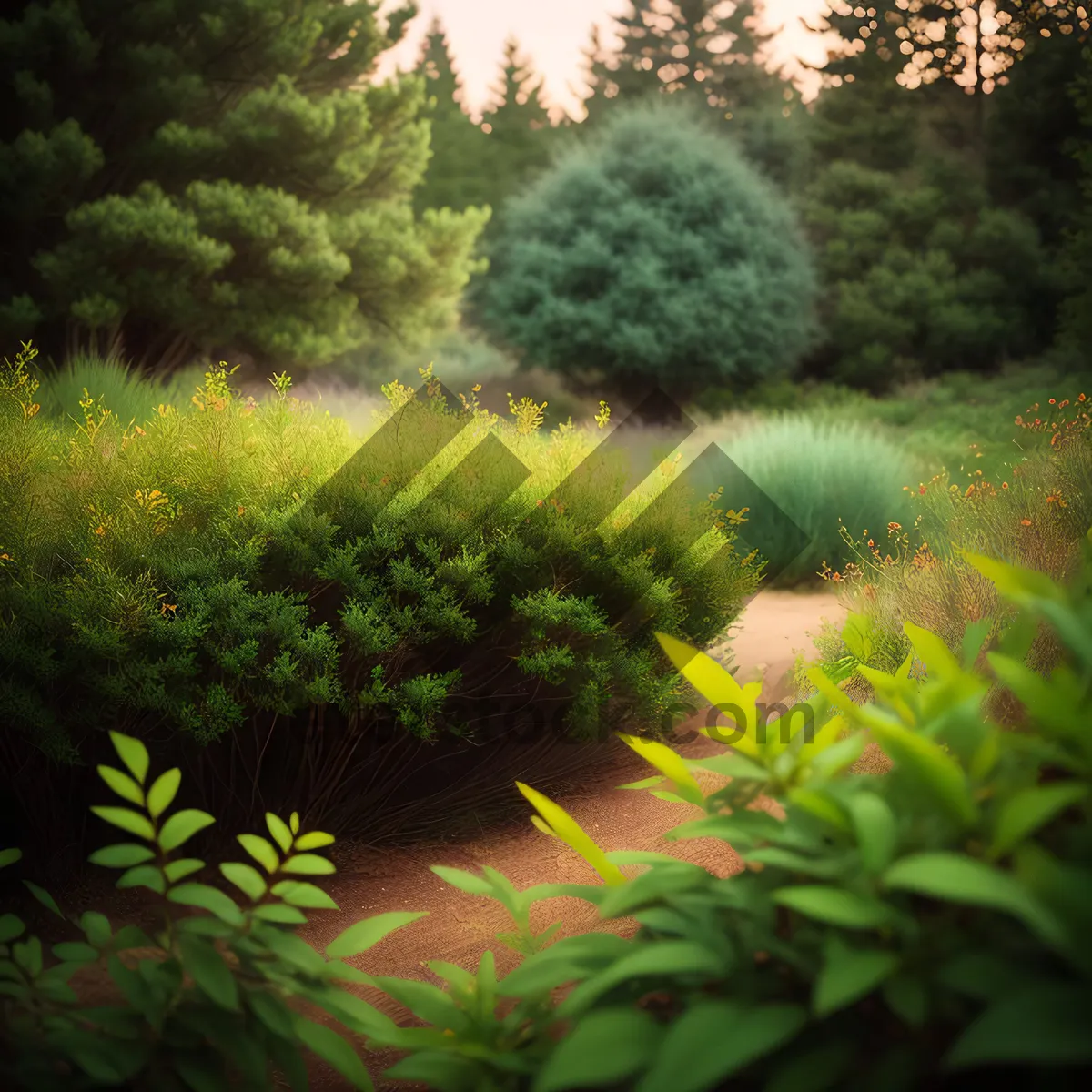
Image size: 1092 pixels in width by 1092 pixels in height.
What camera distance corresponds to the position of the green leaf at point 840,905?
2.85 feet

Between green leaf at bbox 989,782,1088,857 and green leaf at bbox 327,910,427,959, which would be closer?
green leaf at bbox 989,782,1088,857

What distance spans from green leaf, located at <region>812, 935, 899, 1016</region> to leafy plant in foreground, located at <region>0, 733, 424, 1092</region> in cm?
62

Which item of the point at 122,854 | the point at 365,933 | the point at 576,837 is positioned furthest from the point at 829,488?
the point at 122,854

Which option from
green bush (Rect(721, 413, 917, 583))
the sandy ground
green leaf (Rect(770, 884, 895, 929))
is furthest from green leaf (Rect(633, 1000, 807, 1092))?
green bush (Rect(721, 413, 917, 583))

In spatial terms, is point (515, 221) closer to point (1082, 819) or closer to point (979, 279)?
point (979, 279)

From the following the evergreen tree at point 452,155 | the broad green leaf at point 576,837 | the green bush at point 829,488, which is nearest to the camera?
the broad green leaf at point 576,837

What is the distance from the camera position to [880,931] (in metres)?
0.96

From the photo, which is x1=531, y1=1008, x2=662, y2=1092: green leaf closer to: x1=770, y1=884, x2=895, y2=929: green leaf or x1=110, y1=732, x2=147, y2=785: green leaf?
x1=770, y1=884, x2=895, y2=929: green leaf

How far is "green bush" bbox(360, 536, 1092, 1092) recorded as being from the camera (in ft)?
2.67

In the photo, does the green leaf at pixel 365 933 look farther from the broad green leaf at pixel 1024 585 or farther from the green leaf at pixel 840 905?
the broad green leaf at pixel 1024 585

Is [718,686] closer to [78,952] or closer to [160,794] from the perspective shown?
[160,794]

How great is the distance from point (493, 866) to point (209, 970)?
2.32 m

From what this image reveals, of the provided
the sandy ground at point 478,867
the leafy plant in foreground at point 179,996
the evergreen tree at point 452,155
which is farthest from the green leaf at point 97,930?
the evergreen tree at point 452,155

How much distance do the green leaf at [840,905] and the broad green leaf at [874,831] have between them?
1.5 inches
